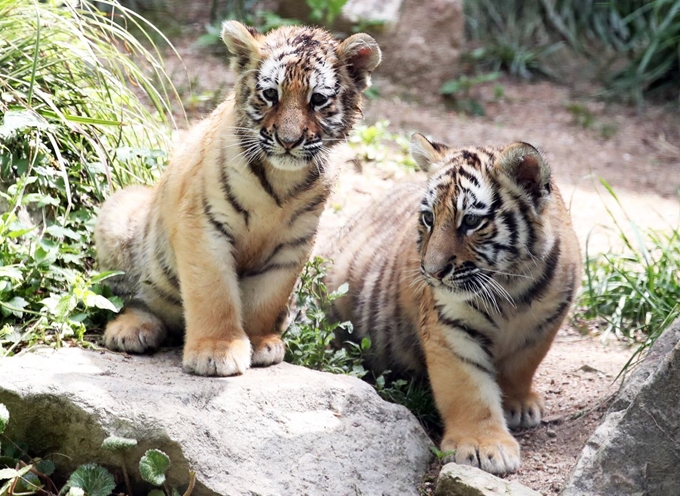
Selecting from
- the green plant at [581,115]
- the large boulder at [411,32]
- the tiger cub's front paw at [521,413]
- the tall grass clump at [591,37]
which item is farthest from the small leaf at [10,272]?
the tall grass clump at [591,37]

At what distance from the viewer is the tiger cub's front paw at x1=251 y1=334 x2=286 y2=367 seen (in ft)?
12.9

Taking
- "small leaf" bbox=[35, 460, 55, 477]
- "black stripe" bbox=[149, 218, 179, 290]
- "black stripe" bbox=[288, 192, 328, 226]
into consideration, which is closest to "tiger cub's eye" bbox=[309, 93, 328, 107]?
"black stripe" bbox=[288, 192, 328, 226]

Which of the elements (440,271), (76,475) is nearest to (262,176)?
(440,271)

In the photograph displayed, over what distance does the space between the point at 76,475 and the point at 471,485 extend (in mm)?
1319

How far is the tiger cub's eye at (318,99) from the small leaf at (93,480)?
1.63 m

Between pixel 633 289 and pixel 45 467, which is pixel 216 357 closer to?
pixel 45 467

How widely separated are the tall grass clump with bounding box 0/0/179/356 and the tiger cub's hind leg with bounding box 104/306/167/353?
0.10 metres

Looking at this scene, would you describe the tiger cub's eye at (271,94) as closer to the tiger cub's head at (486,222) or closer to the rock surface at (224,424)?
the tiger cub's head at (486,222)

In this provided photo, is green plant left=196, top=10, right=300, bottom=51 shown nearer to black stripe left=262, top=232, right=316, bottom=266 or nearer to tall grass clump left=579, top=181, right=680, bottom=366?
tall grass clump left=579, top=181, right=680, bottom=366

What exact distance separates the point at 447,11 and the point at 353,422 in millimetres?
6456

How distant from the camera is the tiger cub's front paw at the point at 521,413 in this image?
414cm

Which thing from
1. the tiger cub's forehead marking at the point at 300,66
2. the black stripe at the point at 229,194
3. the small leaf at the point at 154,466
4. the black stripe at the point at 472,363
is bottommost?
the small leaf at the point at 154,466

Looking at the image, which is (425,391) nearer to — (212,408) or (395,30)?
(212,408)

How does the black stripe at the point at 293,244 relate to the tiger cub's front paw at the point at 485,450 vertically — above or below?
above
